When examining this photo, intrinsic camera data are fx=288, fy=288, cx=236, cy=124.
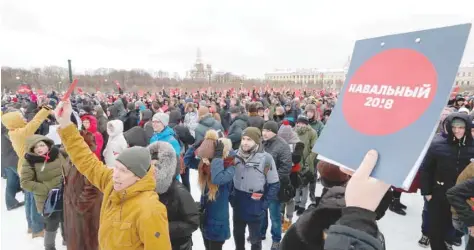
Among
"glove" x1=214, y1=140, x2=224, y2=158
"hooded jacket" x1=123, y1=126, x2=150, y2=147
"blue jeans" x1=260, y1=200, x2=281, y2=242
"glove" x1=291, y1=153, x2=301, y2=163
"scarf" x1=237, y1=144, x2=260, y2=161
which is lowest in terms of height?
"blue jeans" x1=260, y1=200, x2=281, y2=242

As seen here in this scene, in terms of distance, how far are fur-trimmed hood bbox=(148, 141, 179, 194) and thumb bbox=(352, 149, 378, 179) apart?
1695mm

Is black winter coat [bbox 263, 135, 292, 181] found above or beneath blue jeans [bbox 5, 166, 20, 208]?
above

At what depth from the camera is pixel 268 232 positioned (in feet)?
14.8

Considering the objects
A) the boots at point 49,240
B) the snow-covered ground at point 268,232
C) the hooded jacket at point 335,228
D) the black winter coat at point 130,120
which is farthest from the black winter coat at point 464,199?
the black winter coat at point 130,120

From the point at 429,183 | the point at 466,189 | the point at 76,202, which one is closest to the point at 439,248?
the point at 429,183

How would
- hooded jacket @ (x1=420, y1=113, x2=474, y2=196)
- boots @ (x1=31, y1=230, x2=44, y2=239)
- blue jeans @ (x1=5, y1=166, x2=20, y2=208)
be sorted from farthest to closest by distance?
blue jeans @ (x1=5, y1=166, x2=20, y2=208), boots @ (x1=31, y1=230, x2=44, y2=239), hooded jacket @ (x1=420, y1=113, x2=474, y2=196)

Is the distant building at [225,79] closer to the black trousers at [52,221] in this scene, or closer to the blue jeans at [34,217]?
the blue jeans at [34,217]

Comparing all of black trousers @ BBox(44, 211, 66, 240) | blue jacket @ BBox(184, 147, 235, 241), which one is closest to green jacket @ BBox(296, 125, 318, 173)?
blue jacket @ BBox(184, 147, 235, 241)

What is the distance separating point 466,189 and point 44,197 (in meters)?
4.53

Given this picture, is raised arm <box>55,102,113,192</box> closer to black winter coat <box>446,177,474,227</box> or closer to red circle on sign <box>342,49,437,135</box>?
red circle on sign <box>342,49,437,135</box>

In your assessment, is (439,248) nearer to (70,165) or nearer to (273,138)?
(273,138)

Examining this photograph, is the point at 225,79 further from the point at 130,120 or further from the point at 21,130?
the point at 21,130

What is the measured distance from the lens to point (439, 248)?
11.5 feet

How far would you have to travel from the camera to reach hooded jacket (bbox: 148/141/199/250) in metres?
2.29
